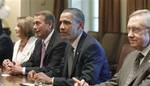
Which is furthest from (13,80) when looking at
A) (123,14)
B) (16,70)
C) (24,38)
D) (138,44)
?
(123,14)

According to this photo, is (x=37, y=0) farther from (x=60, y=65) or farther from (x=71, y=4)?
(x=60, y=65)

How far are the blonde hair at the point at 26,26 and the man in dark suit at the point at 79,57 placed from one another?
3.56 feet

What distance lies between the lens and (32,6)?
277 inches

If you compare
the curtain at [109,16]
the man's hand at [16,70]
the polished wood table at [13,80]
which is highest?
the curtain at [109,16]

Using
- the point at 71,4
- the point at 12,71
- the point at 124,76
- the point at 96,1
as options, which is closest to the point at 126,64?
the point at 124,76

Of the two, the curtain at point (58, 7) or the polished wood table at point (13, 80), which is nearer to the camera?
the polished wood table at point (13, 80)

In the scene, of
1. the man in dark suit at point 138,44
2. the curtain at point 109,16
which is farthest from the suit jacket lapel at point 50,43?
the curtain at point 109,16

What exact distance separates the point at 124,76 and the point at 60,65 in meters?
1.05

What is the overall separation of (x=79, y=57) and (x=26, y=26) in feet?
4.55

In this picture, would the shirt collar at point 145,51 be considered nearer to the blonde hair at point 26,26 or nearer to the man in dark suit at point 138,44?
the man in dark suit at point 138,44

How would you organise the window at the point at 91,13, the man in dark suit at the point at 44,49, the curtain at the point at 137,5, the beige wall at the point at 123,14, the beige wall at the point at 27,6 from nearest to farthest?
the man in dark suit at the point at 44,49
the curtain at the point at 137,5
the beige wall at the point at 123,14
the window at the point at 91,13
the beige wall at the point at 27,6

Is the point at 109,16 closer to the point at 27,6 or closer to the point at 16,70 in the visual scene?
the point at 27,6

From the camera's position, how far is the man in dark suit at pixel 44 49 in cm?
337

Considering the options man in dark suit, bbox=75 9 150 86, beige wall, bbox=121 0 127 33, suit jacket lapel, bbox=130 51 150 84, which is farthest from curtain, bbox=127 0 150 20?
suit jacket lapel, bbox=130 51 150 84
